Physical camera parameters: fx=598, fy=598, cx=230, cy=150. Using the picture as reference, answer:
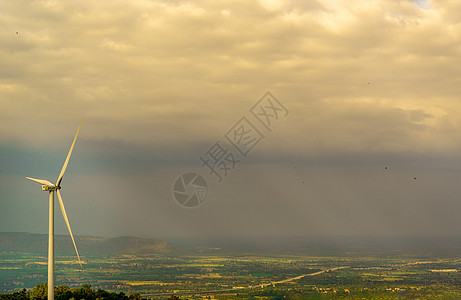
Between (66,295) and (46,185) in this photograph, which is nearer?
(46,185)

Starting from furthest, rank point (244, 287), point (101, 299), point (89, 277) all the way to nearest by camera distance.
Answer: point (89, 277) < point (244, 287) < point (101, 299)

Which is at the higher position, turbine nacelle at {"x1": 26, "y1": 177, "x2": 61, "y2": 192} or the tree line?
turbine nacelle at {"x1": 26, "y1": 177, "x2": 61, "y2": 192}

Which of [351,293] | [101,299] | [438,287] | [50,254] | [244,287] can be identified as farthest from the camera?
[244,287]

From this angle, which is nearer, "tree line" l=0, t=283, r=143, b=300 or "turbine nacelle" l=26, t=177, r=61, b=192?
"turbine nacelle" l=26, t=177, r=61, b=192

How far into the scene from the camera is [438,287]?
553ft

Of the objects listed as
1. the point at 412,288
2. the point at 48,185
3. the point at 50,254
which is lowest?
the point at 412,288

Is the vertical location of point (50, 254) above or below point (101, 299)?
above

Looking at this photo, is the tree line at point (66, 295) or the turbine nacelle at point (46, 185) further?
the tree line at point (66, 295)

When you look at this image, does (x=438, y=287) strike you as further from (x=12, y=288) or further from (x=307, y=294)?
(x=12, y=288)

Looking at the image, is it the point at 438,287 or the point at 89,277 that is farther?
the point at 89,277

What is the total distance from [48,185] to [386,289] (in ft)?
458

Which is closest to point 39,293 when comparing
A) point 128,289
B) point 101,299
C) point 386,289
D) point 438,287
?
point 101,299

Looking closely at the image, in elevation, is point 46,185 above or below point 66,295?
above

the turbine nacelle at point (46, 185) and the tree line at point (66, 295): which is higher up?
the turbine nacelle at point (46, 185)
